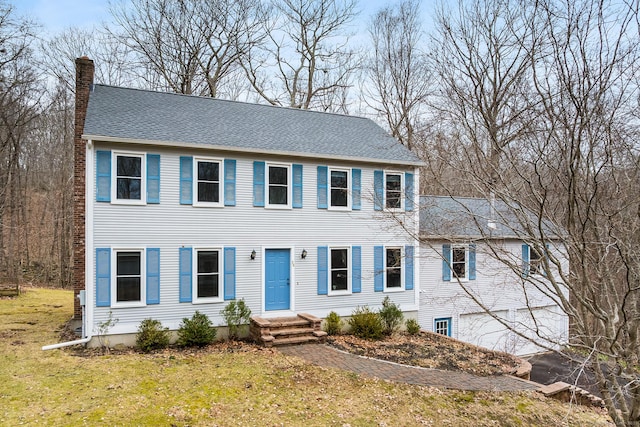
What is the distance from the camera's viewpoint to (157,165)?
1118cm

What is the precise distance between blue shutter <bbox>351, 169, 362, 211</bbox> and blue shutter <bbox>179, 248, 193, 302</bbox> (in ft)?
17.6

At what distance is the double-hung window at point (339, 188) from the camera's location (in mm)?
13398

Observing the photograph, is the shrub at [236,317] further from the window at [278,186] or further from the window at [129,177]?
the window at [129,177]

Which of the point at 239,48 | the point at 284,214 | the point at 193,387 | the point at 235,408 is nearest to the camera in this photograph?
the point at 235,408

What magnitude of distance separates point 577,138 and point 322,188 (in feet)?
29.7

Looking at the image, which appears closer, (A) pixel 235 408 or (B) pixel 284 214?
(A) pixel 235 408

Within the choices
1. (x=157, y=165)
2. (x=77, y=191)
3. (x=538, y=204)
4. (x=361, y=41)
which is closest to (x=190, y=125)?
(x=157, y=165)

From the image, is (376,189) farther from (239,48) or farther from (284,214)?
(239,48)

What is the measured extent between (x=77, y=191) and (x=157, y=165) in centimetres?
284

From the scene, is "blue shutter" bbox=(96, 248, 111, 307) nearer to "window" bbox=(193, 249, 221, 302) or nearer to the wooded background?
"window" bbox=(193, 249, 221, 302)

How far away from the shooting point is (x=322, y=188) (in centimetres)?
1318

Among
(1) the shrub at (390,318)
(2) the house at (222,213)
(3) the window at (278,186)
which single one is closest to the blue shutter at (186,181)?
(2) the house at (222,213)

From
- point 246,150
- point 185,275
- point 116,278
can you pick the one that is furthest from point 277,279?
point 116,278

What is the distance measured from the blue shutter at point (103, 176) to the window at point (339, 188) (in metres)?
6.36
